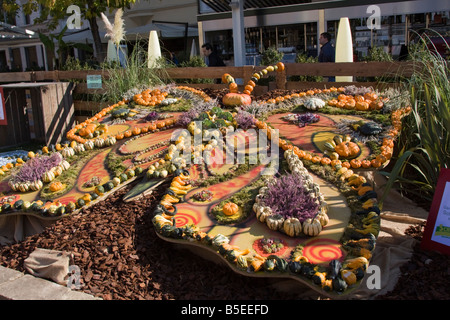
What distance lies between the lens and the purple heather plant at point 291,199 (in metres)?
3.22

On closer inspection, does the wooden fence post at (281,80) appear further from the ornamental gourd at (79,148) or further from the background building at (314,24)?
the background building at (314,24)

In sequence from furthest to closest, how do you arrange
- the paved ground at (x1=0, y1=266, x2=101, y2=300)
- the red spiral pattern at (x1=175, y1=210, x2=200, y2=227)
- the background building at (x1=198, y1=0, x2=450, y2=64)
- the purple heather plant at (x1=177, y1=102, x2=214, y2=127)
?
1. the background building at (x1=198, y1=0, x2=450, y2=64)
2. the purple heather plant at (x1=177, y1=102, x2=214, y2=127)
3. the red spiral pattern at (x1=175, y1=210, x2=200, y2=227)
4. the paved ground at (x1=0, y1=266, x2=101, y2=300)

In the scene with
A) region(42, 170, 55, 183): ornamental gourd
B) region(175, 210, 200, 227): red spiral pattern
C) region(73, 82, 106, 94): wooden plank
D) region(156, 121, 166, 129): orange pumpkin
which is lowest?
region(175, 210, 200, 227): red spiral pattern

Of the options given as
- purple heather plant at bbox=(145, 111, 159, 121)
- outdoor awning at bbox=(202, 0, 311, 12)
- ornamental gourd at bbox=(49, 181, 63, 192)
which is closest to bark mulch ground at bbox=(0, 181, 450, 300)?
ornamental gourd at bbox=(49, 181, 63, 192)

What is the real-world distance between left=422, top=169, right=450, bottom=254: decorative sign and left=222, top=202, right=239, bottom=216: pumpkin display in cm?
144

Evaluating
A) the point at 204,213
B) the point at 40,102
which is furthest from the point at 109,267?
the point at 40,102

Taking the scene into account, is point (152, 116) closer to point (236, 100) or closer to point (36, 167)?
point (236, 100)

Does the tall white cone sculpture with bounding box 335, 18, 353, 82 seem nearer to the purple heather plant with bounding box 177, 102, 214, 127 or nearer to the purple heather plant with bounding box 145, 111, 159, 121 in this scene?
the purple heather plant with bounding box 177, 102, 214, 127

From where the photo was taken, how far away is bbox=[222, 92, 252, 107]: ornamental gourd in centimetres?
577

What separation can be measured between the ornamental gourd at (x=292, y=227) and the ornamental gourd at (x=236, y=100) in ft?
9.55

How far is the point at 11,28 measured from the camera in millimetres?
14336

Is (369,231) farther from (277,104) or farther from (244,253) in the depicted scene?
(277,104)

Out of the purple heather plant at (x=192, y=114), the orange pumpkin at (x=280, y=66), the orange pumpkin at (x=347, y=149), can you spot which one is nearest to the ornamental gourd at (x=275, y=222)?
the orange pumpkin at (x=347, y=149)

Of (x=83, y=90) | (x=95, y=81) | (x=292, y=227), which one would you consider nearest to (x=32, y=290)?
(x=292, y=227)
